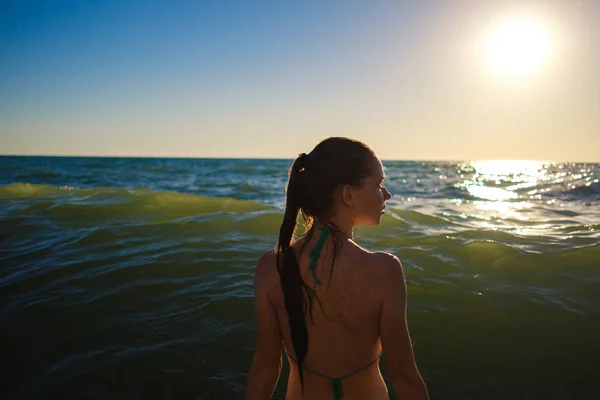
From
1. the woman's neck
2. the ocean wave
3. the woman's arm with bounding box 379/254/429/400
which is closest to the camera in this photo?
the woman's arm with bounding box 379/254/429/400

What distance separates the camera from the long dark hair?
1896mm

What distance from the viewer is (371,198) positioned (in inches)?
79.4

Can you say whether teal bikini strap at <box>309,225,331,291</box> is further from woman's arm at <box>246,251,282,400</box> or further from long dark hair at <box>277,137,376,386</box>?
woman's arm at <box>246,251,282,400</box>

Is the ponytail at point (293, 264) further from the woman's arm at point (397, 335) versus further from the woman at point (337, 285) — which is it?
the woman's arm at point (397, 335)

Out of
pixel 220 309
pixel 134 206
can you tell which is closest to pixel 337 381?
pixel 220 309

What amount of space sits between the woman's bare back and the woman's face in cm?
16

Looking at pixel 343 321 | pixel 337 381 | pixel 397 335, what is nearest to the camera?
pixel 397 335

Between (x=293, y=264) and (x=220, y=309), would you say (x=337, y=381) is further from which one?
(x=220, y=309)

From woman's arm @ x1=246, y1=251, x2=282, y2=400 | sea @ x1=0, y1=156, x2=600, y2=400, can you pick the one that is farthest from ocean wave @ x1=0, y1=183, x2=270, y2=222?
woman's arm @ x1=246, y1=251, x2=282, y2=400

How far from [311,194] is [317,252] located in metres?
0.28

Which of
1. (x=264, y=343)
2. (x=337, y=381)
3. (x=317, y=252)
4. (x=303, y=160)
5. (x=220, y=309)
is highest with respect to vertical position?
(x=303, y=160)

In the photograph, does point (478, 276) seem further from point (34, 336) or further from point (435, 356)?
point (34, 336)

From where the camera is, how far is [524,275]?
6.52 meters

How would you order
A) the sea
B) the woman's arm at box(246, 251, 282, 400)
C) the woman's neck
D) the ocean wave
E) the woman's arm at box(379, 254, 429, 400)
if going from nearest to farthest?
the woman's arm at box(379, 254, 429, 400)
the woman's neck
the woman's arm at box(246, 251, 282, 400)
the sea
the ocean wave
